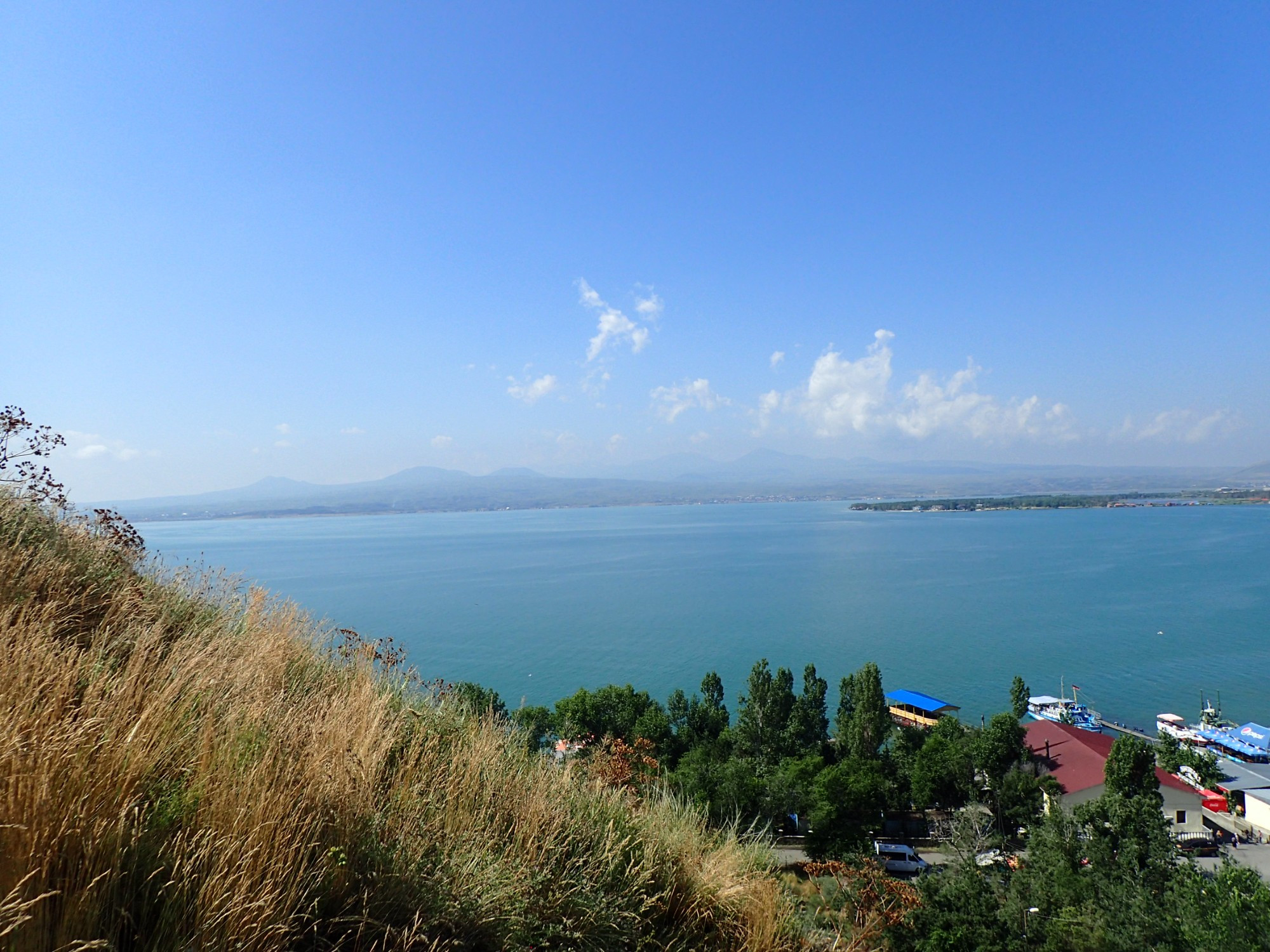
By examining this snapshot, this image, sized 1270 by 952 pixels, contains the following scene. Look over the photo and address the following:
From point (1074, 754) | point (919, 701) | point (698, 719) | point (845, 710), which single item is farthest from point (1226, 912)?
point (919, 701)

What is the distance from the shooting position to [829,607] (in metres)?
47.6

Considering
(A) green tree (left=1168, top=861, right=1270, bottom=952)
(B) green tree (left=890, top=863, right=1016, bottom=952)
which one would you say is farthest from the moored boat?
(B) green tree (left=890, top=863, right=1016, bottom=952)

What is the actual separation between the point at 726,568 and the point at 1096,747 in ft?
154

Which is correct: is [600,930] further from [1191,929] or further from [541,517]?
[541,517]

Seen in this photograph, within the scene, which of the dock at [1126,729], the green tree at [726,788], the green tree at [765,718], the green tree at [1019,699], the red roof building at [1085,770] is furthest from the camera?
the dock at [1126,729]

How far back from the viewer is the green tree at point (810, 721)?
2109cm

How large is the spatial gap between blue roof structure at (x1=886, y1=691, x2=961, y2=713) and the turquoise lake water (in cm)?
164

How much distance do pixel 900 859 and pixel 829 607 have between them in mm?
33997

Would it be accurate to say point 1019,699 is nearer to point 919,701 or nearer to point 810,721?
point 919,701

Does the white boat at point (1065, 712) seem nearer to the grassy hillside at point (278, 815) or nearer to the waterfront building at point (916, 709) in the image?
the waterfront building at point (916, 709)

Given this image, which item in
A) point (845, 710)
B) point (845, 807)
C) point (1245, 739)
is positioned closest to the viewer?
point (845, 807)

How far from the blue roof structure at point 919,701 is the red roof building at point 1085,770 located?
407cm

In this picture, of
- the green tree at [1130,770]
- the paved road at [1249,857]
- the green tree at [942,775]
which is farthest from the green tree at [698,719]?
the paved road at [1249,857]

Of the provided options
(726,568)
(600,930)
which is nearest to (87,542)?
(600,930)
